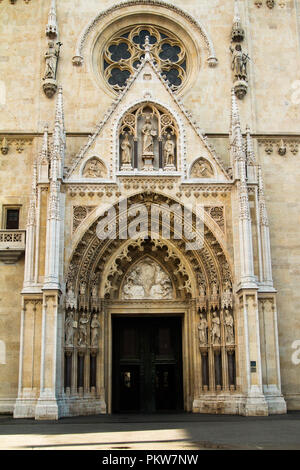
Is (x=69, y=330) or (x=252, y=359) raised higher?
(x=69, y=330)

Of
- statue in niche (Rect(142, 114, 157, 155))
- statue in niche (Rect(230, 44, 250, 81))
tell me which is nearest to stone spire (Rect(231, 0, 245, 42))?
statue in niche (Rect(230, 44, 250, 81))

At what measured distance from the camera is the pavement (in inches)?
396

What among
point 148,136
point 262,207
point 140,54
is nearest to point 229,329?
point 262,207

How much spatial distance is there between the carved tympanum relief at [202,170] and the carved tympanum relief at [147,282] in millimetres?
3562

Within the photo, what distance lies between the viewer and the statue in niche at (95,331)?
19453 millimetres

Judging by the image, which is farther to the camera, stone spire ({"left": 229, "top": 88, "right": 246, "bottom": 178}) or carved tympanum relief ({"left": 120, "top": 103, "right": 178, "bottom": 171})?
carved tympanum relief ({"left": 120, "top": 103, "right": 178, "bottom": 171})

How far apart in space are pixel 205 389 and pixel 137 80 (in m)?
11.1

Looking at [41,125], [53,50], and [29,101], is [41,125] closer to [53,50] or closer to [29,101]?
[29,101]

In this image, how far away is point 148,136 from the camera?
20672 millimetres

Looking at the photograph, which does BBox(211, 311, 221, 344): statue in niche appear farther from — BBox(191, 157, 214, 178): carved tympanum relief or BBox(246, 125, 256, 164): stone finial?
BBox(246, 125, 256, 164): stone finial

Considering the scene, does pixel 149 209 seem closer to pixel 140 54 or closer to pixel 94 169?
pixel 94 169

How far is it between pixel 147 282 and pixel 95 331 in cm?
275

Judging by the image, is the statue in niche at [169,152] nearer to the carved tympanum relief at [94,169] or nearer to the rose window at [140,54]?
the carved tympanum relief at [94,169]

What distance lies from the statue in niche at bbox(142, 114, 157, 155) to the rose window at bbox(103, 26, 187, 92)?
346 centimetres
